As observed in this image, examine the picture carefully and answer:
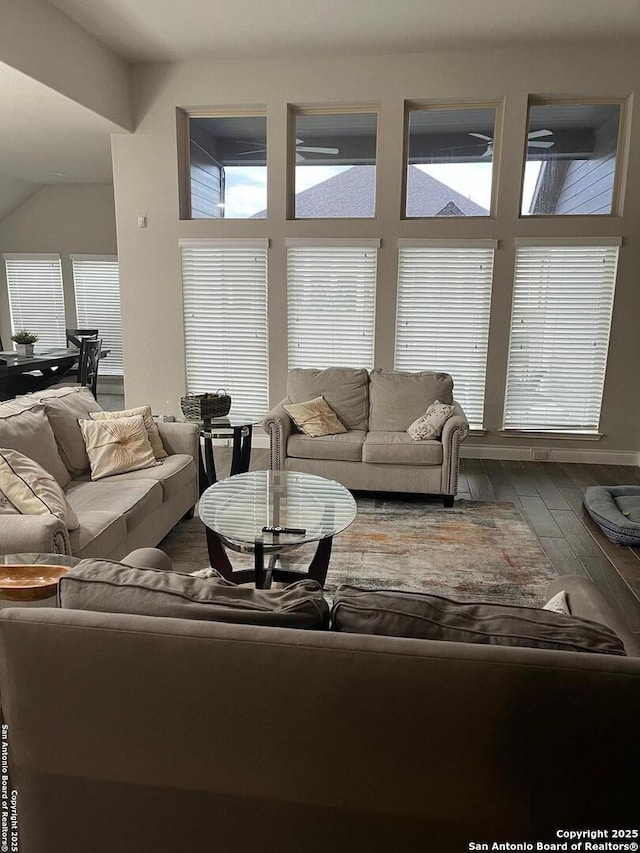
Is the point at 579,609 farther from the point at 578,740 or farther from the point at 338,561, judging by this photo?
the point at 338,561

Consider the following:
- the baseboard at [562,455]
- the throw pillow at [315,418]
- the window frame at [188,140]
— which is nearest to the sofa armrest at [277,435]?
the throw pillow at [315,418]

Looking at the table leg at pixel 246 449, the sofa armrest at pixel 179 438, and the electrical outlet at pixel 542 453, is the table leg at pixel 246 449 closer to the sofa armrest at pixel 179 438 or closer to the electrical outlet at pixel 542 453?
the sofa armrest at pixel 179 438

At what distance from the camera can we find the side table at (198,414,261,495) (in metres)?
4.50

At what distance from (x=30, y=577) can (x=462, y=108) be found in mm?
5291

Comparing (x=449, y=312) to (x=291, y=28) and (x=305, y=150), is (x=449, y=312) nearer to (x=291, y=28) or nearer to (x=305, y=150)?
(x=305, y=150)

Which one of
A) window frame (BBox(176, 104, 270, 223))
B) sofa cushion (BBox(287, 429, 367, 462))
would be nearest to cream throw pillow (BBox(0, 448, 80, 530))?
sofa cushion (BBox(287, 429, 367, 462))

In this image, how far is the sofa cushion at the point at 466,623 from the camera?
1.35m

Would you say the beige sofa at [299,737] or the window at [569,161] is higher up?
the window at [569,161]

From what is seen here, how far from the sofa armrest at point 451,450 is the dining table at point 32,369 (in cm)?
452

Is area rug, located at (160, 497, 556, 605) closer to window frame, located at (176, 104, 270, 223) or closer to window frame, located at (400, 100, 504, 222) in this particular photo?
window frame, located at (400, 100, 504, 222)

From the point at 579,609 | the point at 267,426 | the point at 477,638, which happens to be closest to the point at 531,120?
the point at 267,426

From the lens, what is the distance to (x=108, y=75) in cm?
523

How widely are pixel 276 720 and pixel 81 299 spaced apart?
9136mm

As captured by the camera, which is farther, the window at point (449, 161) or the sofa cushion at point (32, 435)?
the window at point (449, 161)
